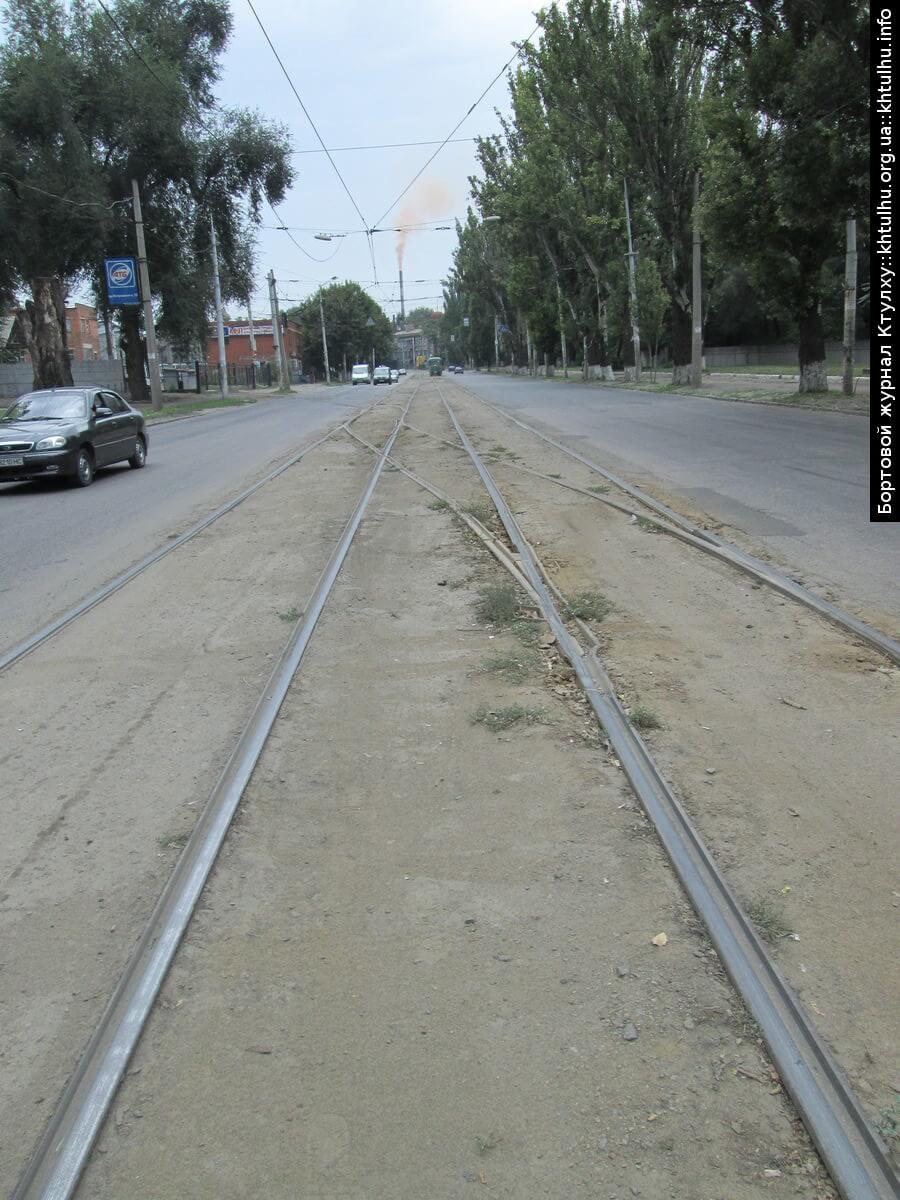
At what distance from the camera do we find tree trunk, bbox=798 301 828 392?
85.6 feet

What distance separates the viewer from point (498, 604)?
706 centimetres

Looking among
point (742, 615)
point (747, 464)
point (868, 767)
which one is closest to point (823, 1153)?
point (868, 767)

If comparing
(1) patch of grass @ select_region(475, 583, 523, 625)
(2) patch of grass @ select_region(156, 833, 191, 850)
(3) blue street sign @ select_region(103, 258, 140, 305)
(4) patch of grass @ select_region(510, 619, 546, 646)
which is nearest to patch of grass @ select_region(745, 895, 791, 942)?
(2) patch of grass @ select_region(156, 833, 191, 850)

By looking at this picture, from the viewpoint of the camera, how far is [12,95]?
34062 mm

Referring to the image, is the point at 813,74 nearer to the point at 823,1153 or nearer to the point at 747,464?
the point at 747,464

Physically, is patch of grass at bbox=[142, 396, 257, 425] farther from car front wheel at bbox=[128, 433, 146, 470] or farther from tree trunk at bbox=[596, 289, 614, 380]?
tree trunk at bbox=[596, 289, 614, 380]

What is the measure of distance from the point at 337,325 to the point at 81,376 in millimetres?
65163

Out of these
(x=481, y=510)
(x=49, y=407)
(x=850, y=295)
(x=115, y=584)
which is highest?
(x=850, y=295)

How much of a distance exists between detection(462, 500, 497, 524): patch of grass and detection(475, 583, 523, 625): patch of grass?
312cm

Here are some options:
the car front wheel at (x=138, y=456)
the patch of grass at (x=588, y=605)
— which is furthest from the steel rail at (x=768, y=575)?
the car front wheel at (x=138, y=456)

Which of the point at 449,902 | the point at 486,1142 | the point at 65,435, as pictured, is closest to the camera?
the point at 486,1142

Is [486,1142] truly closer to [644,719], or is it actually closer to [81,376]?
[644,719]

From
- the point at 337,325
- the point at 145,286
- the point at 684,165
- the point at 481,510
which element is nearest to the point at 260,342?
the point at 337,325

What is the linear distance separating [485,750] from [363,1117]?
232 centimetres
